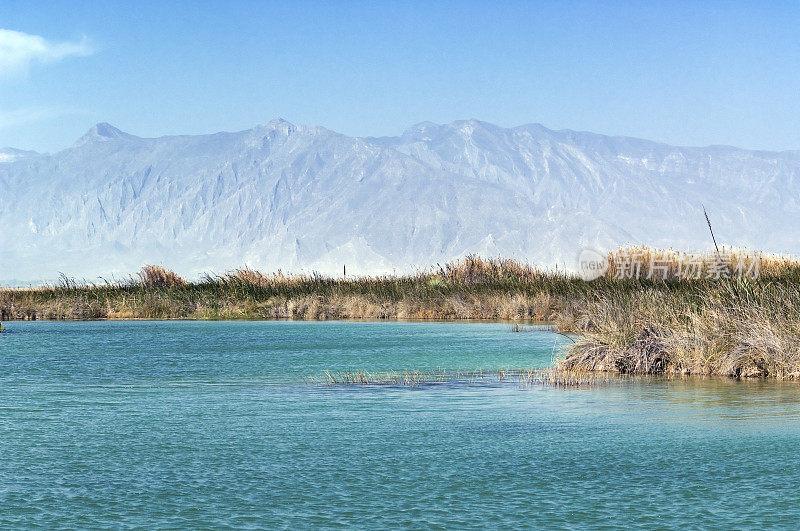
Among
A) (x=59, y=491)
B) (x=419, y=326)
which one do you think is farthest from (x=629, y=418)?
(x=419, y=326)

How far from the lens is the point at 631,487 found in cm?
841

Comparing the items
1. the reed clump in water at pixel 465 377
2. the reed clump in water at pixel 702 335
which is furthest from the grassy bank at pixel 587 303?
the reed clump in water at pixel 465 377

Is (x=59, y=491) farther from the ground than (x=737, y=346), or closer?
closer

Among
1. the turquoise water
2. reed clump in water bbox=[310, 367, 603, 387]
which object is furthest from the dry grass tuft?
reed clump in water bbox=[310, 367, 603, 387]

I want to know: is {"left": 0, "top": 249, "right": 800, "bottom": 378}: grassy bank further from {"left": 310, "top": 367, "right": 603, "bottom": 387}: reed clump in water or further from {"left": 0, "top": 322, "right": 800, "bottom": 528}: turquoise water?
{"left": 0, "top": 322, "right": 800, "bottom": 528}: turquoise water

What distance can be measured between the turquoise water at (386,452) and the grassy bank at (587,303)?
102 centimetres

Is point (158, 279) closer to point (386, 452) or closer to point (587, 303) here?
point (587, 303)

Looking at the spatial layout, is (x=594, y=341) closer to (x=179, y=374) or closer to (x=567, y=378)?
(x=567, y=378)

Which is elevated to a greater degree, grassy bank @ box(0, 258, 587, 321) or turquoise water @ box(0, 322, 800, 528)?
grassy bank @ box(0, 258, 587, 321)

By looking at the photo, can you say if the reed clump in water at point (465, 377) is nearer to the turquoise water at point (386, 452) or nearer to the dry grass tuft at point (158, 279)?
the turquoise water at point (386, 452)

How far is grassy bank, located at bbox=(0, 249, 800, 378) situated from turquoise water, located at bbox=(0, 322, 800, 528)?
102 cm

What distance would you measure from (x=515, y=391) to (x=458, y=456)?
4.63 m

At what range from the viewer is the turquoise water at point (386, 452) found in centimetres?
775

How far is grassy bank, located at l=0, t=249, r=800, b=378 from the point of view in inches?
624
